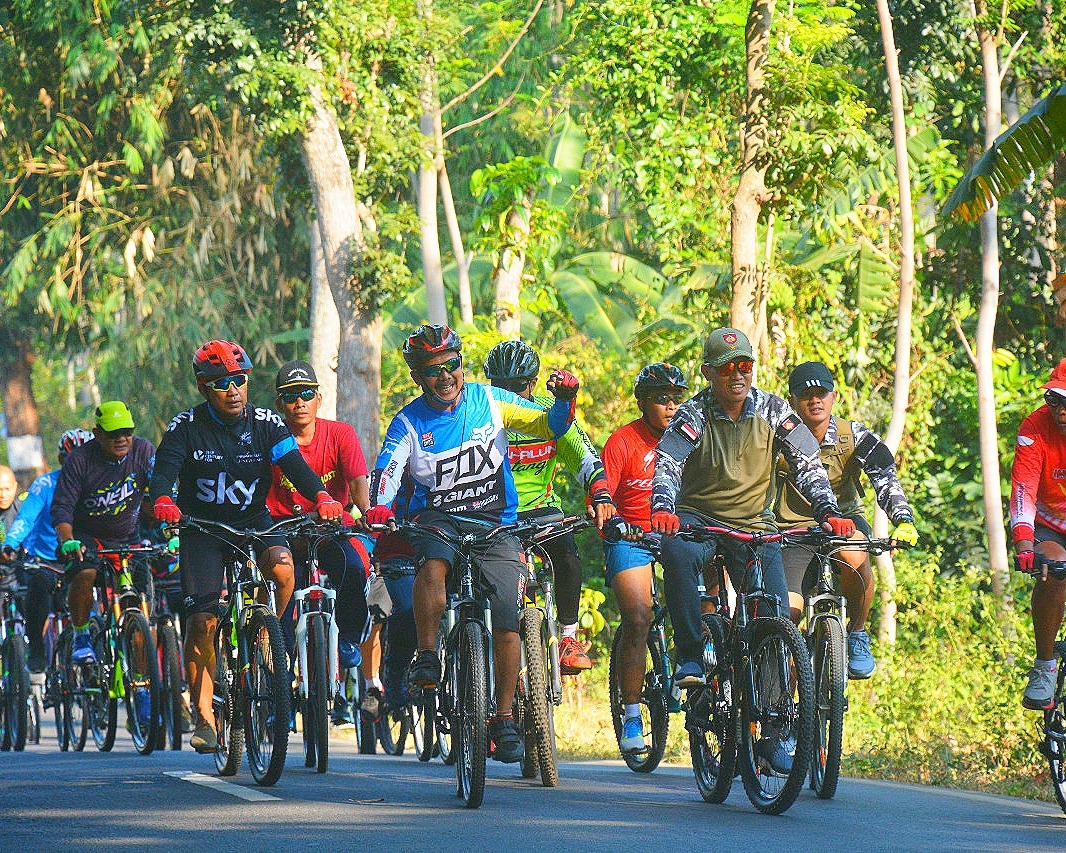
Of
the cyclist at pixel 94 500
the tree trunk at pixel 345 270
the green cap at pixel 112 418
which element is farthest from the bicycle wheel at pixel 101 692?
the tree trunk at pixel 345 270

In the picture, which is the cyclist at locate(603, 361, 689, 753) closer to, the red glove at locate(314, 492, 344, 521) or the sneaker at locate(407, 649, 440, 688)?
the red glove at locate(314, 492, 344, 521)

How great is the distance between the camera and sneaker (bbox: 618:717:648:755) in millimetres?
10602

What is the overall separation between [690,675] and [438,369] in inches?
74.1

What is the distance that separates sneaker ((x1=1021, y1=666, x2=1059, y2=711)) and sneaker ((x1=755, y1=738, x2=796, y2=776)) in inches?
47.1

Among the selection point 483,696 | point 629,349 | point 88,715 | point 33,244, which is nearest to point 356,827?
point 483,696

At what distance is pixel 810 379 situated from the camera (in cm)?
1064

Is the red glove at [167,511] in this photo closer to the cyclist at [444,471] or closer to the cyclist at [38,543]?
the cyclist at [444,471]

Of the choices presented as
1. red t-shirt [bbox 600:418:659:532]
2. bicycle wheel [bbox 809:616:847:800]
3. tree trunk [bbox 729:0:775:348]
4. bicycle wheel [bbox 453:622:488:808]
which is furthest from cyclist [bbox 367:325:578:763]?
tree trunk [bbox 729:0:775:348]

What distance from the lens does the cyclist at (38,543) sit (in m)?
14.0

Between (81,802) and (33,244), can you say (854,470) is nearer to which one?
(81,802)

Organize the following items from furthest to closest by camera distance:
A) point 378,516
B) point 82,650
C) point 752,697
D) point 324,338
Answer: point 324,338
point 82,650
point 378,516
point 752,697

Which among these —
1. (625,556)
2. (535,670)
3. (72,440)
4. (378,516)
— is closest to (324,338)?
(72,440)

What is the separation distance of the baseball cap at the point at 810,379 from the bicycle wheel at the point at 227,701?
3.35m

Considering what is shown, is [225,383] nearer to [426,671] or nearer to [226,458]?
[226,458]
